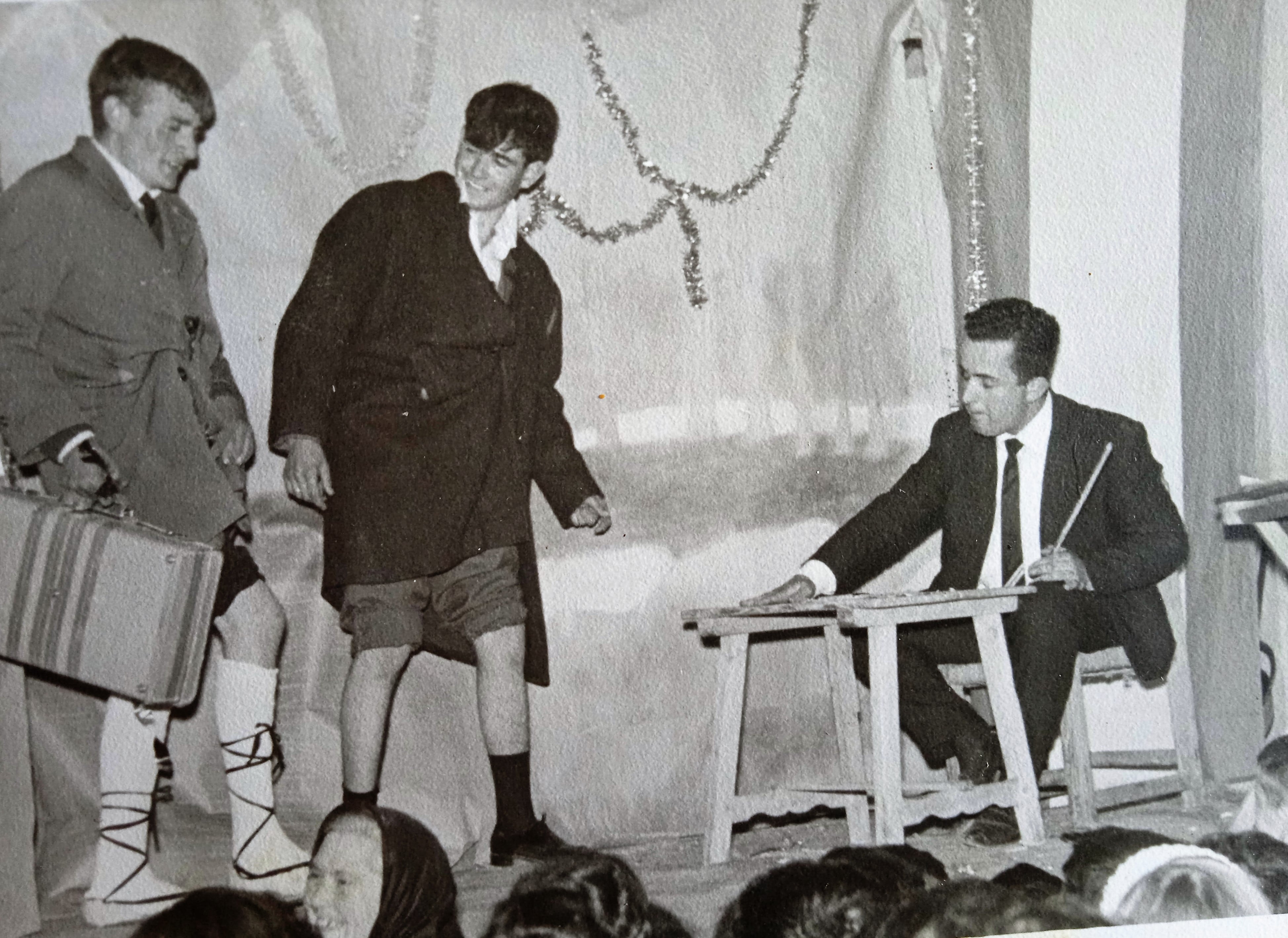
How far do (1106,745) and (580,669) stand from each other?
1.16m

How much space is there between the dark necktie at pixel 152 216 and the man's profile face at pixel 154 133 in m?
0.03

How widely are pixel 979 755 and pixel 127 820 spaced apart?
5.77 feet

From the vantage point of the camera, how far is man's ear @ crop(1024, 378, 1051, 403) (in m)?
3.06

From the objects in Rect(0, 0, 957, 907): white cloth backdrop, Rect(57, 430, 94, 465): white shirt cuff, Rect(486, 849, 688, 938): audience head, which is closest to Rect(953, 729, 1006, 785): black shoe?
Rect(0, 0, 957, 907): white cloth backdrop

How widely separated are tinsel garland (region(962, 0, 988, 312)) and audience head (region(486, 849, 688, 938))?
145cm

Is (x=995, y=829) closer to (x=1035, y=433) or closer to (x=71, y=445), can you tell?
(x=1035, y=433)

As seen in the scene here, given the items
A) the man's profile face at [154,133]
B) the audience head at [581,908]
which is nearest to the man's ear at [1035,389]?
the audience head at [581,908]

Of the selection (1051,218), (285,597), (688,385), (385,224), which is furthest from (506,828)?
(1051,218)

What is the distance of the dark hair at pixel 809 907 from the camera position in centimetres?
279

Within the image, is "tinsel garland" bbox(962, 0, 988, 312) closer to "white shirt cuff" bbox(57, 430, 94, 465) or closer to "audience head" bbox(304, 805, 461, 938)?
"audience head" bbox(304, 805, 461, 938)

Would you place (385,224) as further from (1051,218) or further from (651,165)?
(1051,218)

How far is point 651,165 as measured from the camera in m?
3.06

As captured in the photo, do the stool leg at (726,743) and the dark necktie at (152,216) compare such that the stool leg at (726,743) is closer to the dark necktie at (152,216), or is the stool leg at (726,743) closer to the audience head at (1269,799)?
the audience head at (1269,799)

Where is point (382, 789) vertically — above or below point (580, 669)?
below
